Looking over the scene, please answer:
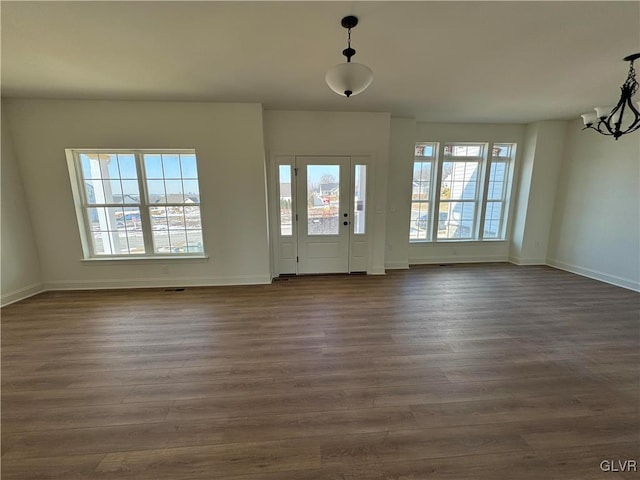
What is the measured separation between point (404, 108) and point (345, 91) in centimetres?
259

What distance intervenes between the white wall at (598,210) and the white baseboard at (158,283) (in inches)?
221

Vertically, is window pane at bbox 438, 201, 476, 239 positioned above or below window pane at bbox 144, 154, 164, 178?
below

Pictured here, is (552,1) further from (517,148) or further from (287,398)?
(517,148)

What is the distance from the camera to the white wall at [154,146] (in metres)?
3.63

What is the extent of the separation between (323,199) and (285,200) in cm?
65

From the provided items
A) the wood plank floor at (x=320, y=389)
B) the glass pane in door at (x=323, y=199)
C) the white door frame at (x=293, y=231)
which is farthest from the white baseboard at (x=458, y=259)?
the glass pane in door at (x=323, y=199)

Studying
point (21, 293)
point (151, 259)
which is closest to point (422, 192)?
point (151, 259)

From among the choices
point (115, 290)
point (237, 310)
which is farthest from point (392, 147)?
point (115, 290)

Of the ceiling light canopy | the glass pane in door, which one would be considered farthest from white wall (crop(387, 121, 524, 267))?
the ceiling light canopy

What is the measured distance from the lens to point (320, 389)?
6.49ft

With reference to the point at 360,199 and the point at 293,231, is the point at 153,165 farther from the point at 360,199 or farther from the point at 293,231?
the point at 360,199

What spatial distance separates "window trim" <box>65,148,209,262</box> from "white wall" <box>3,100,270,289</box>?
66mm

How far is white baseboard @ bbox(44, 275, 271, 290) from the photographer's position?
4.01 metres

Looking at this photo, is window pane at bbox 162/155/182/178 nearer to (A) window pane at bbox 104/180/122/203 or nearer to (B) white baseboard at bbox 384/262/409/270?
(A) window pane at bbox 104/180/122/203
